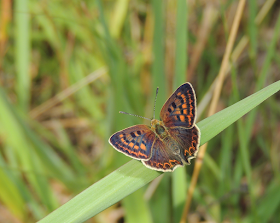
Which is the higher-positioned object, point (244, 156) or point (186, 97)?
point (186, 97)

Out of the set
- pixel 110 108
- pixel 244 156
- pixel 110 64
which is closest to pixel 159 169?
pixel 244 156

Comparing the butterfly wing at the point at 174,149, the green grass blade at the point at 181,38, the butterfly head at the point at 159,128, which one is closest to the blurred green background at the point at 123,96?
the green grass blade at the point at 181,38

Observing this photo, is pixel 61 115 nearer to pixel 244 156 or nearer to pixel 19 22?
pixel 19 22

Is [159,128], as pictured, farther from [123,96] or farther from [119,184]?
[119,184]

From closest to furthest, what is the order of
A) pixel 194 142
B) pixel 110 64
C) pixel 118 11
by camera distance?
pixel 194 142 → pixel 110 64 → pixel 118 11

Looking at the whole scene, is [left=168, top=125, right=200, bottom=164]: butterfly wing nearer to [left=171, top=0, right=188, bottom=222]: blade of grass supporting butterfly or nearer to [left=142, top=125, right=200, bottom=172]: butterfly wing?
[left=142, top=125, right=200, bottom=172]: butterfly wing

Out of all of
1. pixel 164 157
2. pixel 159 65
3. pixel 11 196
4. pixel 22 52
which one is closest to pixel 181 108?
pixel 164 157
